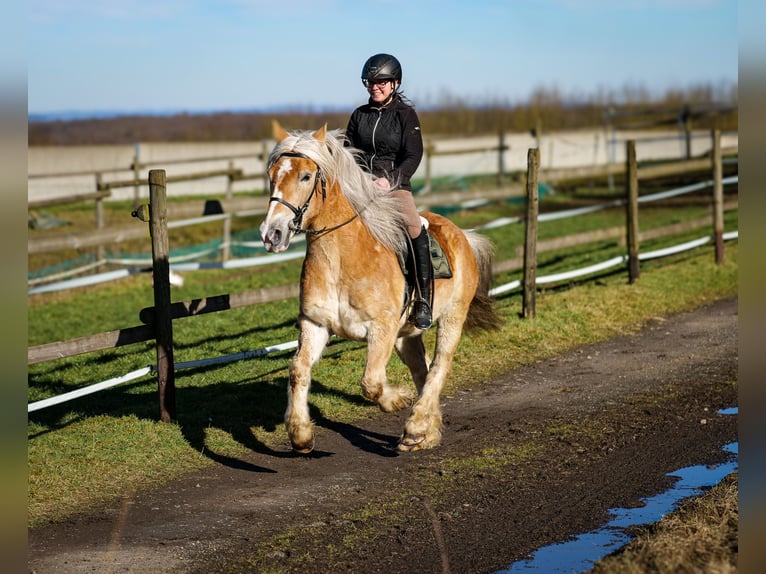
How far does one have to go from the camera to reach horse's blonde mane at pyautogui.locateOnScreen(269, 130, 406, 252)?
6004 millimetres

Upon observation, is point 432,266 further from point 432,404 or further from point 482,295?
point 482,295

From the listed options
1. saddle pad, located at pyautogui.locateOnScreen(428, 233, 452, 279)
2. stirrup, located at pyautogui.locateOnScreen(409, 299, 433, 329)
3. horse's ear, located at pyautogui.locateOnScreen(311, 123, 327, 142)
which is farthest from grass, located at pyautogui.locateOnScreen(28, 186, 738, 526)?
horse's ear, located at pyautogui.locateOnScreen(311, 123, 327, 142)

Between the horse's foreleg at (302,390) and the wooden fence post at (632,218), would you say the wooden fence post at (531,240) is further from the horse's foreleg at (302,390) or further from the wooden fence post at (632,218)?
the horse's foreleg at (302,390)

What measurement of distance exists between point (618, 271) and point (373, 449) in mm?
8506

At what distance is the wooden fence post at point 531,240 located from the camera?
1081 cm

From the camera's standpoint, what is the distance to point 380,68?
6.43m

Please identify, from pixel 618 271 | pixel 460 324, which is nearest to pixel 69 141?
pixel 618 271

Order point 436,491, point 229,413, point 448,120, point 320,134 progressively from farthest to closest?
point 448,120
point 229,413
point 320,134
point 436,491

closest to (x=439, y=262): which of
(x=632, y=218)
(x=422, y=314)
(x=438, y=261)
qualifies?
(x=438, y=261)

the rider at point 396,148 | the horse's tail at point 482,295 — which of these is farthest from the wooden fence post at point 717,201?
the rider at point 396,148

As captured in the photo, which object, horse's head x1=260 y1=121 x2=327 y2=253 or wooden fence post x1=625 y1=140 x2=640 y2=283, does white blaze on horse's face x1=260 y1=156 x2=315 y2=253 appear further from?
wooden fence post x1=625 y1=140 x2=640 y2=283

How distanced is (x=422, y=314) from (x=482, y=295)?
5.01 feet

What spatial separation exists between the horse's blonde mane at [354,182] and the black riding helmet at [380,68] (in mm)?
453
